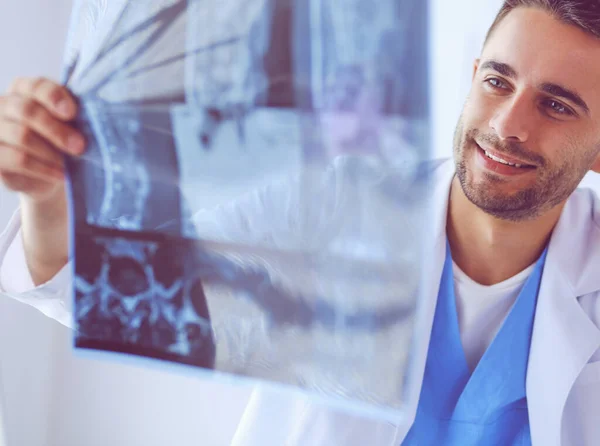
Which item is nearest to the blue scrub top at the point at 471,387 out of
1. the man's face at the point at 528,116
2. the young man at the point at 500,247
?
the young man at the point at 500,247

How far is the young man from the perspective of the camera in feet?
1.92

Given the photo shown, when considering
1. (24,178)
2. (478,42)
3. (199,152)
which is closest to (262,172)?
(199,152)

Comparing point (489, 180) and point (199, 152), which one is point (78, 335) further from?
point (489, 180)

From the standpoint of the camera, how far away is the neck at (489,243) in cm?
75

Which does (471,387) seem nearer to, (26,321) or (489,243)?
(489,243)

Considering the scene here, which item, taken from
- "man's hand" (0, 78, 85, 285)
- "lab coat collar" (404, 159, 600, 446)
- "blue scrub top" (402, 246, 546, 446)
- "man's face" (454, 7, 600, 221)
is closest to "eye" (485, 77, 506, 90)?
"man's face" (454, 7, 600, 221)

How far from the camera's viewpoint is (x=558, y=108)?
0.62 m

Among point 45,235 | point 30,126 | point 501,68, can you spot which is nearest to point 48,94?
point 30,126

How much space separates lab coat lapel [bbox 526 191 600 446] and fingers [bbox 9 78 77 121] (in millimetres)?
565

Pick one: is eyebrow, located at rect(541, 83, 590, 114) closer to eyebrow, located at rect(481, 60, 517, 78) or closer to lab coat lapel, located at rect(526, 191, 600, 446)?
eyebrow, located at rect(481, 60, 517, 78)

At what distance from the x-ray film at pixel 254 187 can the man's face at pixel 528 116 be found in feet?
0.23

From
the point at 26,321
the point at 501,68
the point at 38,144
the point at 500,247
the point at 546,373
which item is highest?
the point at 501,68

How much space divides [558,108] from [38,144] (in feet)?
1.63

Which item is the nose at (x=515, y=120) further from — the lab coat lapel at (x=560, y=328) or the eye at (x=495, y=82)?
the lab coat lapel at (x=560, y=328)
